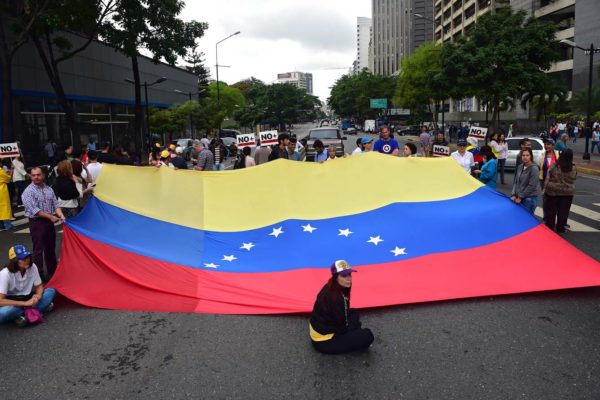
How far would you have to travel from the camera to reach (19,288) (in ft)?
20.6

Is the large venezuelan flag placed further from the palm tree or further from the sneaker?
the palm tree

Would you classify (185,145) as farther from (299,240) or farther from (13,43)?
(299,240)

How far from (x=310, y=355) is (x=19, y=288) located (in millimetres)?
3703

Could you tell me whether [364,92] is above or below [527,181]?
above

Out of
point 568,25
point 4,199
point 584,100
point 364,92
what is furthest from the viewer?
point 364,92

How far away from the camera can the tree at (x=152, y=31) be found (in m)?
26.9

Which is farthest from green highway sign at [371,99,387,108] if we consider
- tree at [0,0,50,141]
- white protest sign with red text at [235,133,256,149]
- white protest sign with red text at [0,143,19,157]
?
white protest sign with red text at [0,143,19,157]

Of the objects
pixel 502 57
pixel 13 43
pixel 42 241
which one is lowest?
pixel 42 241

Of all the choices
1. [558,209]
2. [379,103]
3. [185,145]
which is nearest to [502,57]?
[185,145]

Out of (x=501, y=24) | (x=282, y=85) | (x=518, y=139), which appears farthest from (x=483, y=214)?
(x=282, y=85)

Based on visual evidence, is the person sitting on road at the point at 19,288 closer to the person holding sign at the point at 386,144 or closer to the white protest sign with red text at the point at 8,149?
the person holding sign at the point at 386,144

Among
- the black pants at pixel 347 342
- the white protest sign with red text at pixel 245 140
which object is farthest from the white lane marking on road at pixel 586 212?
the black pants at pixel 347 342

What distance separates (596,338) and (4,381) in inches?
240

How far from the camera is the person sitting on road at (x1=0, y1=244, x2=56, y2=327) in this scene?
6.11m
